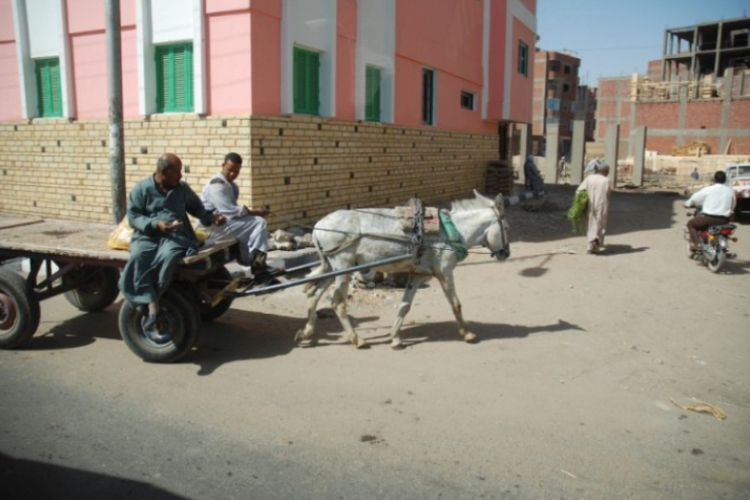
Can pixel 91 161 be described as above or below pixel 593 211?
above

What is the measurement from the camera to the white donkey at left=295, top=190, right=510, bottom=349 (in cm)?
586

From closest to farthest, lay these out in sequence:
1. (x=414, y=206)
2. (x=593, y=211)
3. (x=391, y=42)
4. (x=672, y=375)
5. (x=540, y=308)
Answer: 1. (x=672, y=375)
2. (x=414, y=206)
3. (x=540, y=308)
4. (x=593, y=211)
5. (x=391, y=42)

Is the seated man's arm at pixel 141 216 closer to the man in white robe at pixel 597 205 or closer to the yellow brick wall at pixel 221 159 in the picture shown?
the yellow brick wall at pixel 221 159

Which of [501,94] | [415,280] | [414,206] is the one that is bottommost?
[415,280]

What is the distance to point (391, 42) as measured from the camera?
12555 mm

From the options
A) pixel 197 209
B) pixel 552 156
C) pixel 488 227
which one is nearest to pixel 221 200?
pixel 197 209

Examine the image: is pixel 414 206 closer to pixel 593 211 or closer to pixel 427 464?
pixel 427 464

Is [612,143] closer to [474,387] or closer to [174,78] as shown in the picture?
[174,78]

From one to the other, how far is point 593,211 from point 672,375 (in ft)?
20.6

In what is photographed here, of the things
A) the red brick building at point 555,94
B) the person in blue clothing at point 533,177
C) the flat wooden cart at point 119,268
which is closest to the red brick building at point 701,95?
the red brick building at point 555,94

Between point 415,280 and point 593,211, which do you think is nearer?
point 415,280

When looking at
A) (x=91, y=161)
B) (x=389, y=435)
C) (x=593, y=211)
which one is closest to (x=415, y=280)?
(x=389, y=435)

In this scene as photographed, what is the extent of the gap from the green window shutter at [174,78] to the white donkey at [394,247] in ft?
16.2

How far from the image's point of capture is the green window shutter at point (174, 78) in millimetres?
9336
